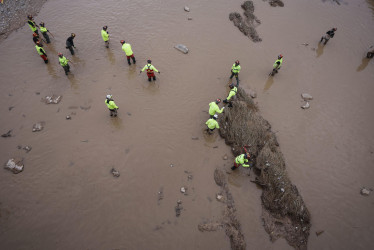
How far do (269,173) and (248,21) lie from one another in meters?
13.1

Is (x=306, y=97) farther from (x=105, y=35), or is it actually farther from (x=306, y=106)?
(x=105, y=35)

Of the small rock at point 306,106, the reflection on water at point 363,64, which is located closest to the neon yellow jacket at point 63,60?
the small rock at point 306,106

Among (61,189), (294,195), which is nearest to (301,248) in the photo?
(294,195)

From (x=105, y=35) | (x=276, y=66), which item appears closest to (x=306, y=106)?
(x=276, y=66)

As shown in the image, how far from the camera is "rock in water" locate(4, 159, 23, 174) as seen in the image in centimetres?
878

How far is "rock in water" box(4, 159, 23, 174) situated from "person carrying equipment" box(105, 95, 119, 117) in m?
4.45

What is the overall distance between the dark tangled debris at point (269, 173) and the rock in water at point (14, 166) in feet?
28.5

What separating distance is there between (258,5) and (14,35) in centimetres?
1940

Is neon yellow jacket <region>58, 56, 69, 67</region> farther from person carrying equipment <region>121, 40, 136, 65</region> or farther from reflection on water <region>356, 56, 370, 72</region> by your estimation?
reflection on water <region>356, 56, 370, 72</region>

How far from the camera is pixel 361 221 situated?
8.41 metres

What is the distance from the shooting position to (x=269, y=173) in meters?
8.82

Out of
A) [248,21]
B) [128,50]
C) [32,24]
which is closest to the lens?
[128,50]

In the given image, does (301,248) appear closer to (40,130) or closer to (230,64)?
(230,64)

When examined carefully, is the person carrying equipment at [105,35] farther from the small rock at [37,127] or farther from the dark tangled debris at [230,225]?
the dark tangled debris at [230,225]
